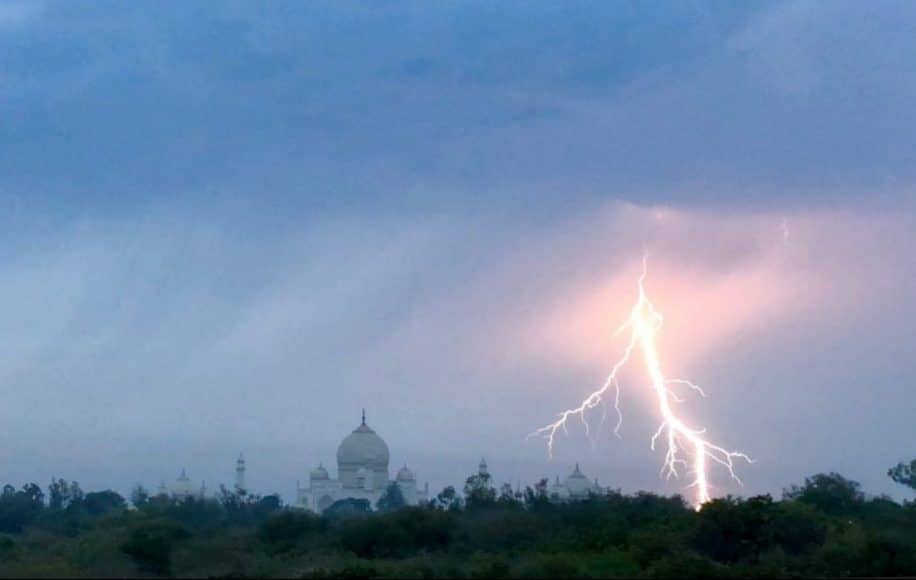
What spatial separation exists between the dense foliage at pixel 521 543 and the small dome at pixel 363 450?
191 feet

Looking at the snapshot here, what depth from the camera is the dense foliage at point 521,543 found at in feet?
116

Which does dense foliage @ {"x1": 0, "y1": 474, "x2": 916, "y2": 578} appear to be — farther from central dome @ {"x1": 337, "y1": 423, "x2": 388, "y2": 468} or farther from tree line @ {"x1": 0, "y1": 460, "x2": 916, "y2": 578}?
central dome @ {"x1": 337, "y1": 423, "x2": 388, "y2": 468}

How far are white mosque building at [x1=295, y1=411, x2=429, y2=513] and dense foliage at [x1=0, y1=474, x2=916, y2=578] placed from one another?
55193 millimetres

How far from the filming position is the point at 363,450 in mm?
115312

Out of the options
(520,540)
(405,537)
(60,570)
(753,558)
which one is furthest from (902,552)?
(60,570)

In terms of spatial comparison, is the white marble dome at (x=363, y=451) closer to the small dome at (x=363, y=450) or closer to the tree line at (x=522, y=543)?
the small dome at (x=363, y=450)

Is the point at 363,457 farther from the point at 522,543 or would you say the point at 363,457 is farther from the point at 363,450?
the point at 522,543

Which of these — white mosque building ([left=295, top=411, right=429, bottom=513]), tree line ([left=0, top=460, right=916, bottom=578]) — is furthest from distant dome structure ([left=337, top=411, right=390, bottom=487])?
tree line ([left=0, top=460, right=916, bottom=578])

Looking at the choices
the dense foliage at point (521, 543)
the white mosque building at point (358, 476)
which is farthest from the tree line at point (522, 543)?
the white mosque building at point (358, 476)

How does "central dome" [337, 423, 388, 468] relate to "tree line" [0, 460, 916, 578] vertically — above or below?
above

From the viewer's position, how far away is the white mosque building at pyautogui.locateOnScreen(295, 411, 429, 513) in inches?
4392

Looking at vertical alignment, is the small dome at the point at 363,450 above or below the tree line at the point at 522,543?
above

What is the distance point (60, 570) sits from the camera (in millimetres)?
32562

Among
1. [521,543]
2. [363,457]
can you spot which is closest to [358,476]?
[363,457]
